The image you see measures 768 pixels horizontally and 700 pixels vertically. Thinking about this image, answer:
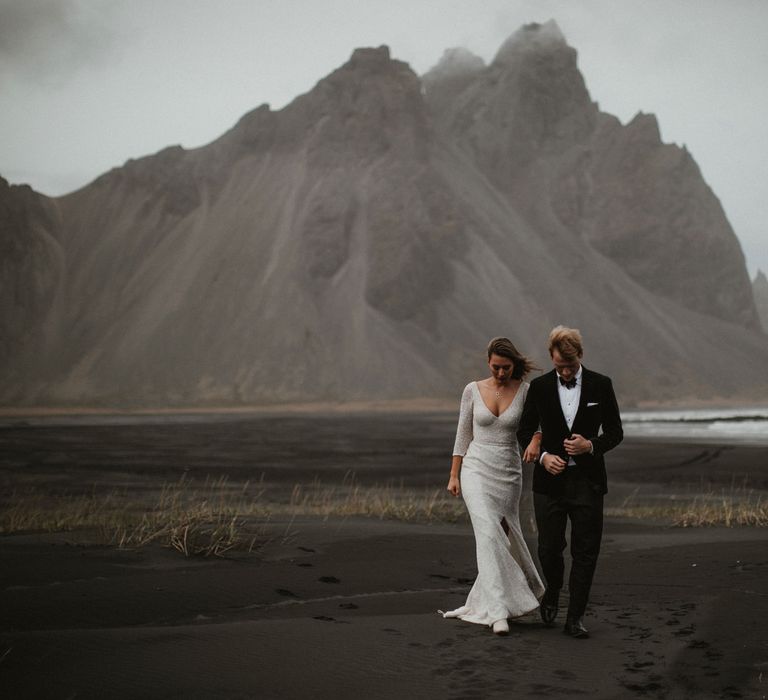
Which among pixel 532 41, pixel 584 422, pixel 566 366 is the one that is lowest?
pixel 584 422

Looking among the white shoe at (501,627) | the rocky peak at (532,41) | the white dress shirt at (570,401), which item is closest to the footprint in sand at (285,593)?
the white shoe at (501,627)

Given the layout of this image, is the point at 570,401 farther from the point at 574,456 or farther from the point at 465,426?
the point at 465,426

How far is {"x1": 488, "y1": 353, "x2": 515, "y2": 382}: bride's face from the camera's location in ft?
21.6

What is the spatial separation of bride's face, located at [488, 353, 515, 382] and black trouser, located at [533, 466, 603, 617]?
2.46 feet

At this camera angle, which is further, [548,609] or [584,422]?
[548,609]

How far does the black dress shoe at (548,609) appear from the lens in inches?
260

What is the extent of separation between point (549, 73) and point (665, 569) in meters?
130

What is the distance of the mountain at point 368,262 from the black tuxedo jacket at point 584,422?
77498mm

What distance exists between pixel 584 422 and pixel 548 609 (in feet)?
4.27

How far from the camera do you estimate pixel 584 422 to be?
20.6 ft

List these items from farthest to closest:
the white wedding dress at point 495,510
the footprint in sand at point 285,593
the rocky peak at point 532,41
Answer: the rocky peak at point 532,41 < the footprint in sand at point 285,593 < the white wedding dress at point 495,510

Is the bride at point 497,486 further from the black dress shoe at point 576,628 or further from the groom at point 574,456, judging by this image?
the black dress shoe at point 576,628

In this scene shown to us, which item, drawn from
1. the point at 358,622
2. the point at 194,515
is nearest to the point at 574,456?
the point at 358,622

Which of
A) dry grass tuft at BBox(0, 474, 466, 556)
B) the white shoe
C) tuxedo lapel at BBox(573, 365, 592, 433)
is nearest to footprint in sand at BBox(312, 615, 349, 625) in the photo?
the white shoe
